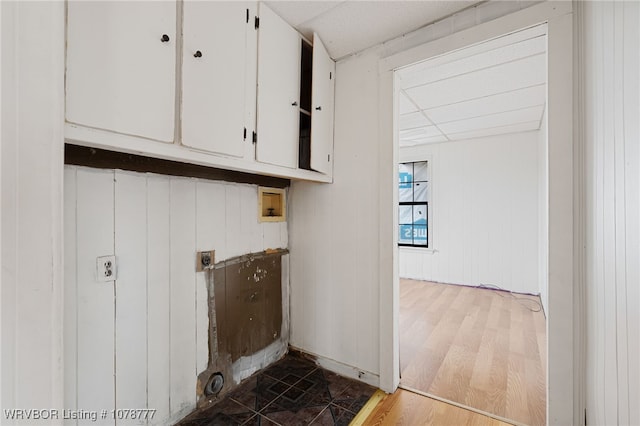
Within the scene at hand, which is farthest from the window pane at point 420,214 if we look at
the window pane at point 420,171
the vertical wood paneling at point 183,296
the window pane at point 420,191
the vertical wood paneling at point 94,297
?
the vertical wood paneling at point 94,297

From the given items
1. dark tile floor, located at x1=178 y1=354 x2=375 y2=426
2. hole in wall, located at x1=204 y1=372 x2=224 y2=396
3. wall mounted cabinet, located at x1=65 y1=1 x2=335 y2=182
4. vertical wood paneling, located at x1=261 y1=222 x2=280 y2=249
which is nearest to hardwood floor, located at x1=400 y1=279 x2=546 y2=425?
dark tile floor, located at x1=178 y1=354 x2=375 y2=426

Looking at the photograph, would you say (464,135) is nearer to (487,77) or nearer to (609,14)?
(487,77)

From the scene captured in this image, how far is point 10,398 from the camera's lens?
2.46 feet

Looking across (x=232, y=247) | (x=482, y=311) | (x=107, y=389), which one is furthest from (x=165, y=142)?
(x=482, y=311)

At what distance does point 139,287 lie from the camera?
4.66 ft

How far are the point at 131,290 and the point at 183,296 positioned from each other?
10.9 inches

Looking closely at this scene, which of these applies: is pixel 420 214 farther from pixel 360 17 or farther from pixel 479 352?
pixel 360 17

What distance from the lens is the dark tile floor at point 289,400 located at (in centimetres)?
159

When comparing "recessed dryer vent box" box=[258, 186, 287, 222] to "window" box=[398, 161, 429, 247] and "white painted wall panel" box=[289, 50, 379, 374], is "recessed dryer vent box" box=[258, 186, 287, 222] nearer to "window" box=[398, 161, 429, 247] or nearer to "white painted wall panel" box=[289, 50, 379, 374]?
"white painted wall panel" box=[289, 50, 379, 374]

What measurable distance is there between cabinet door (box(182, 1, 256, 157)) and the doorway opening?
1.04 meters

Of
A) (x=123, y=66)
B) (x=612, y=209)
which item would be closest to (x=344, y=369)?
(x=612, y=209)

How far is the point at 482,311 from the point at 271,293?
264 cm

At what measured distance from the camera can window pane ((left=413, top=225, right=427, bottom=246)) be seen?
16.4 ft

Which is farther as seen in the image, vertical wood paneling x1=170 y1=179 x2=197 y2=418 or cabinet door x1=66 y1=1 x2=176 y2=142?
vertical wood paneling x1=170 y1=179 x2=197 y2=418
